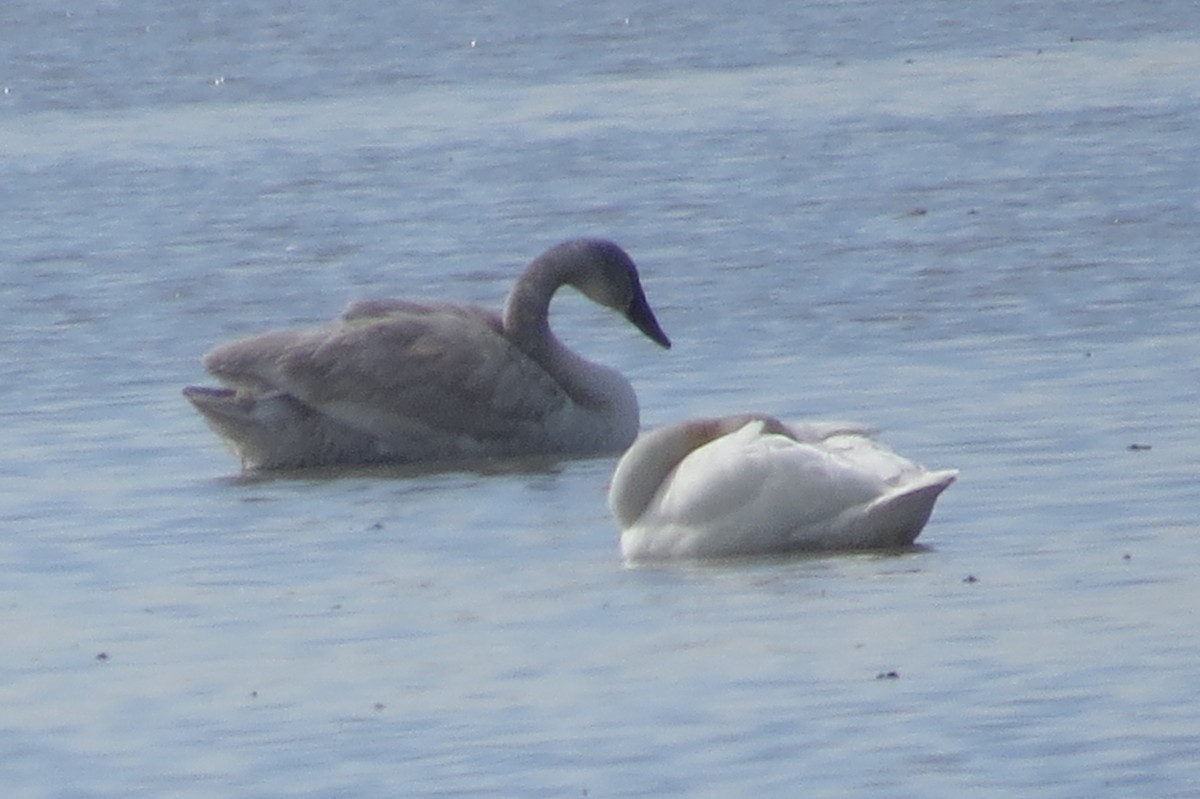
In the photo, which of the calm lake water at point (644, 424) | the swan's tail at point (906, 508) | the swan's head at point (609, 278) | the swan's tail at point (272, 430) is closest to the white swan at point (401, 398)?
the swan's tail at point (272, 430)

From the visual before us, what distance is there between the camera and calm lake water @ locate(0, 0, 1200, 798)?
6.95 meters

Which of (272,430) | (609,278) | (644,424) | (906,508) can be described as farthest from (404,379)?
(906,508)

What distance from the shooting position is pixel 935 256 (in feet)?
48.4

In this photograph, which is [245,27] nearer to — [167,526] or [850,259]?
[850,259]

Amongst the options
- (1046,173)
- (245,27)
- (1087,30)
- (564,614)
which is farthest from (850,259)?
(245,27)

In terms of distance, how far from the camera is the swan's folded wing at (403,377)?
37.0 ft

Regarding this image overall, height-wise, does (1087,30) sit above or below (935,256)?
below

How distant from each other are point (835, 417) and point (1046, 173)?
22.3 ft

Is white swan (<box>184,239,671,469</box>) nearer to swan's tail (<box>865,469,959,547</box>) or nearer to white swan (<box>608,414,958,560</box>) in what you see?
white swan (<box>608,414,958,560</box>)

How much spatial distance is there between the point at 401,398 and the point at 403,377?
0.09m

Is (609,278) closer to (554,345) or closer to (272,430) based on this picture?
(554,345)

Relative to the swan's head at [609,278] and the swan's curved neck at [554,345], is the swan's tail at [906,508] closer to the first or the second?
the swan's curved neck at [554,345]

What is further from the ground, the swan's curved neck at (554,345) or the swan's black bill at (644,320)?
the swan's curved neck at (554,345)

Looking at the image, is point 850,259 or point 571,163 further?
point 571,163
